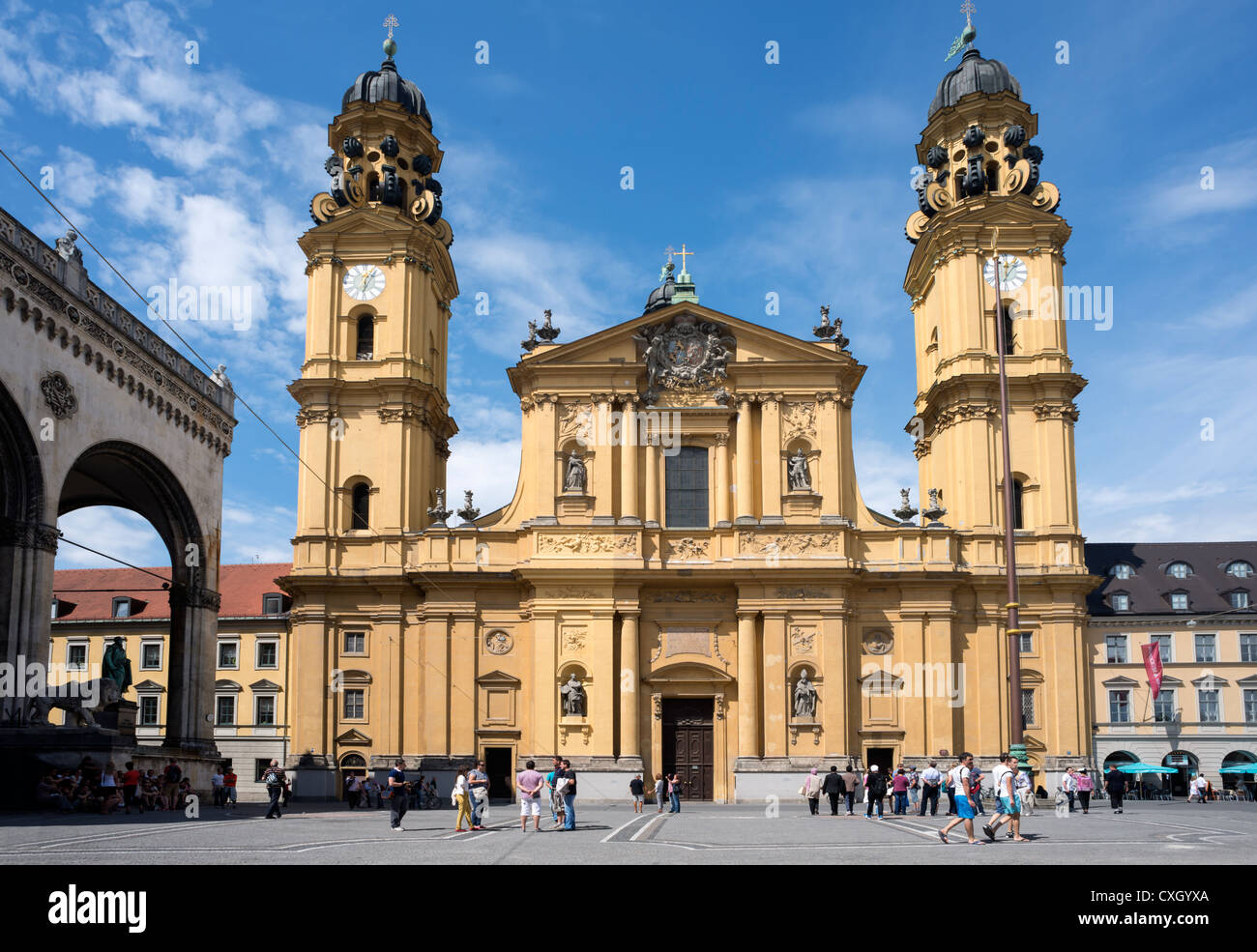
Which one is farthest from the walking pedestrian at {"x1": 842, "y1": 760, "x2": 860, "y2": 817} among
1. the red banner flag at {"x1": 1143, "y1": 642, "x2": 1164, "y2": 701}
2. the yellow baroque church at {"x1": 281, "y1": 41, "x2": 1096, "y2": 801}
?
the red banner flag at {"x1": 1143, "y1": 642, "x2": 1164, "y2": 701}

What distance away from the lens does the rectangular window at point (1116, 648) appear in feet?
203

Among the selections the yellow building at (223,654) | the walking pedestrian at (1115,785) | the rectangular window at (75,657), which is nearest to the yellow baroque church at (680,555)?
the walking pedestrian at (1115,785)

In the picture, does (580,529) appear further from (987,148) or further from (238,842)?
(238,842)

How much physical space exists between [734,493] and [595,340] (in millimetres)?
7510

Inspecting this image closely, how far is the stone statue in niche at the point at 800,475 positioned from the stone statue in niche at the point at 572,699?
10388mm

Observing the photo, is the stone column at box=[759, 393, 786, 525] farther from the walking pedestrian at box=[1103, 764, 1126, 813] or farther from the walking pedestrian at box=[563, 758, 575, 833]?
the walking pedestrian at box=[563, 758, 575, 833]

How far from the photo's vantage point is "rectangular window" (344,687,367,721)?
44.6 metres

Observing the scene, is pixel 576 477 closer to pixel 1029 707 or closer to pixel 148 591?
pixel 1029 707

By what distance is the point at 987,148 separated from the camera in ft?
165

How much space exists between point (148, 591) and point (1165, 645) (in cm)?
5051

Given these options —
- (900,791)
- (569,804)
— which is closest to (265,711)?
(900,791)

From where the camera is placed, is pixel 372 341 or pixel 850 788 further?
pixel 372 341

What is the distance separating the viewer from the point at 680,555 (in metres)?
44.7

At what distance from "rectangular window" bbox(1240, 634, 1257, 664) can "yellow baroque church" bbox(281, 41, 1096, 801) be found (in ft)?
68.5
